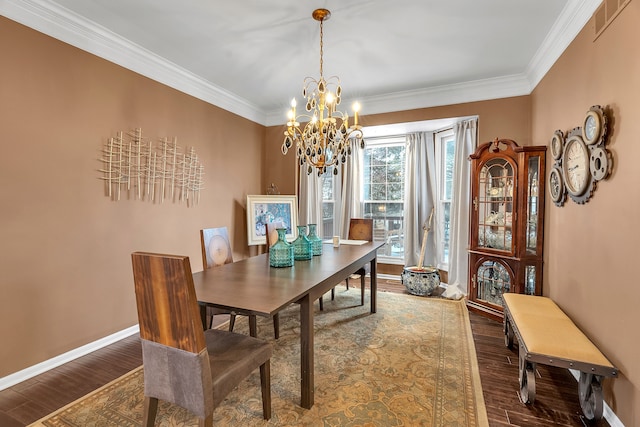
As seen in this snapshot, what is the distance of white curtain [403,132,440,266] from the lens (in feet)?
15.1

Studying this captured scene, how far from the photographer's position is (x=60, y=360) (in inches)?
94.3

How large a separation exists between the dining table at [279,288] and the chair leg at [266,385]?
0.22 meters

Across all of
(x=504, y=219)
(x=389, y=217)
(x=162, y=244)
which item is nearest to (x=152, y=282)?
(x=162, y=244)

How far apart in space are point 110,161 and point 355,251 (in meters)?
2.46

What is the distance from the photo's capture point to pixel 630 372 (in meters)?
1.57

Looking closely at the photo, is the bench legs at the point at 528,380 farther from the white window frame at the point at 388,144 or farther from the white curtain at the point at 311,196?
the white curtain at the point at 311,196

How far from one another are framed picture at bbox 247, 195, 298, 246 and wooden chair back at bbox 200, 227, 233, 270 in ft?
5.16

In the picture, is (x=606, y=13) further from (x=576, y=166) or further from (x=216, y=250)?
(x=216, y=250)

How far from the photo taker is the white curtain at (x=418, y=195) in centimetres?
460

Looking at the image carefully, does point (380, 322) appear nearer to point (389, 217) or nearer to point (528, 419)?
point (528, 419)

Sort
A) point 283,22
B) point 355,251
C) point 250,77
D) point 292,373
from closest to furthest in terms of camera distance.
A: 1. point 292,373
2. point 283,22
3. point 355,251
4. point 250,77

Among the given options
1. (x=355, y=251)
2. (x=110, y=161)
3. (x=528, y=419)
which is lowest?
(x=528, y=419)

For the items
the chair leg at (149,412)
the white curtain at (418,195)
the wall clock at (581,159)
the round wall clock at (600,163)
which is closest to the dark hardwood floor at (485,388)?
the chair leg at (149,412)

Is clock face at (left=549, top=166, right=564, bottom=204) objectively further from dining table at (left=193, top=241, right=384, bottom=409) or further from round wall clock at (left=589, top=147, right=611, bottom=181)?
dining table at (left=193, top=241, right=384, bottom=409)
